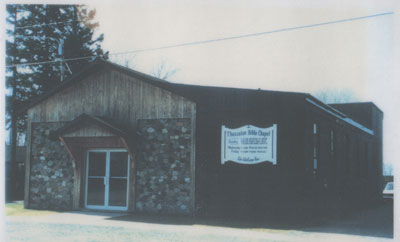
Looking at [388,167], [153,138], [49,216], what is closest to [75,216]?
[49,216]

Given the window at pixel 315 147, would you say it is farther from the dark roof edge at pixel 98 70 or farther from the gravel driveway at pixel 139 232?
the dark roof edge at pixel 98 70

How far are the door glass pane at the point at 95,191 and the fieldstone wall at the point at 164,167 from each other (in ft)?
5.52

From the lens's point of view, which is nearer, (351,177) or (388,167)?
(351,177)

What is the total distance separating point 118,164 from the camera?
15.3 metres

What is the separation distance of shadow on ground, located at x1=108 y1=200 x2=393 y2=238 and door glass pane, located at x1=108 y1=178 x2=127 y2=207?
1166 millimetres

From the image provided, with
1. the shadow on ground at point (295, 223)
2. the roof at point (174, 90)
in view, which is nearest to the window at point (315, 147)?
the roof at point (174, 90)

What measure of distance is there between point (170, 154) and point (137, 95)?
2415mm

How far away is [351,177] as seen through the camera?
19344 mm

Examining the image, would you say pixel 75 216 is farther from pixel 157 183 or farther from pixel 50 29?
pixel 50 29

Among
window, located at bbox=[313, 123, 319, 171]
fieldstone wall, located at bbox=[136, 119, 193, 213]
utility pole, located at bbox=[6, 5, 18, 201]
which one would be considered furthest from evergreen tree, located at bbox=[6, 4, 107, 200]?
window, located at bbox=[313, 123, 319, 171]

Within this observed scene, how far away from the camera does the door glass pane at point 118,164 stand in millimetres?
15148

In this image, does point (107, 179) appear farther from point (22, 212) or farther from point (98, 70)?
point (98, 70)

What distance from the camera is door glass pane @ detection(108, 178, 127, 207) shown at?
→ 1506 cm

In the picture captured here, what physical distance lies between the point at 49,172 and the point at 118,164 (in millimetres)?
2832
